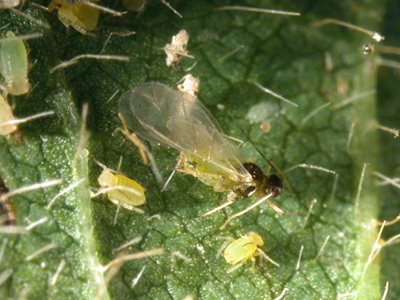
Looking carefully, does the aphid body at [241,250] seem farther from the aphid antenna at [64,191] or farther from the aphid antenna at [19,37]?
the aphid antenna at [19,37]

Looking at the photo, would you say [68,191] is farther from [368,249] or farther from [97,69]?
[368,249]

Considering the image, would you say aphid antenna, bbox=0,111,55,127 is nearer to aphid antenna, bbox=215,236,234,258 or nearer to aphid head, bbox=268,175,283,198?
aphid antenna, bbox=215,236,234,258

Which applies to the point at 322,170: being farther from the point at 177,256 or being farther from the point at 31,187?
the point at 31,187

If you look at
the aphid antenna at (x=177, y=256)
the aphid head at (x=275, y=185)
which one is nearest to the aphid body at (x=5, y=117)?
the aphid antenna at (x=177, y=256)

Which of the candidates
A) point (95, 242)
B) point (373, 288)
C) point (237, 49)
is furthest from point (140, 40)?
point (373, 288)

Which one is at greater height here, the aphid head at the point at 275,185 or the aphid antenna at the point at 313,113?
the aphid antenna at the point at 313,113

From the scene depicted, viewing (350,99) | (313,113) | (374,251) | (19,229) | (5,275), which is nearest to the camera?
(5,275)

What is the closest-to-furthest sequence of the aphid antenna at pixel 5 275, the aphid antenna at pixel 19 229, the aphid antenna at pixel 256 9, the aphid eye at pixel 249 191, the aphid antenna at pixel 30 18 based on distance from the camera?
the aphid antenna at pixel 5 275 → the aphid antenna at pixel 19 229 → the aphid antenna at pixel 30 18 → the aphid eye at pixel 249 191 → the aphid antenna at pixel 256 9

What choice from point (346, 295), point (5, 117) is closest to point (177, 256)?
point (346, 295)

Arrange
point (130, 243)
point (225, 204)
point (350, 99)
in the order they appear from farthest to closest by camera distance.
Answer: point (350, 99), point (225, 204), point (130, 243)
